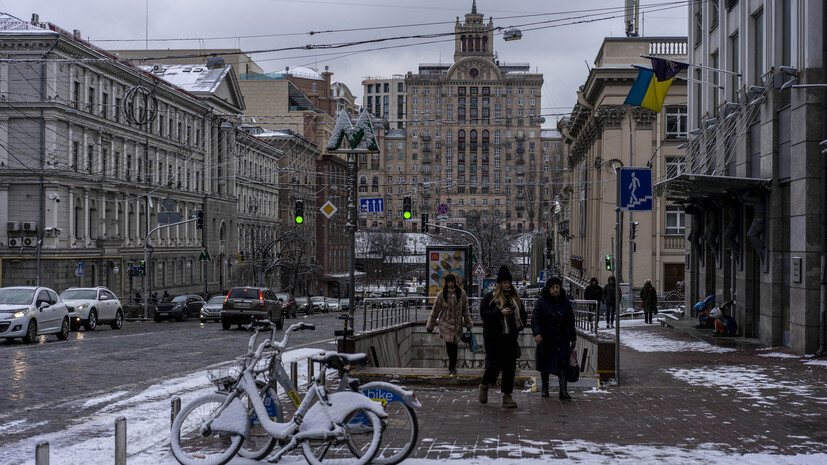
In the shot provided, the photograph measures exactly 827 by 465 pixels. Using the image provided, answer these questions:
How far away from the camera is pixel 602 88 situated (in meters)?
50.6

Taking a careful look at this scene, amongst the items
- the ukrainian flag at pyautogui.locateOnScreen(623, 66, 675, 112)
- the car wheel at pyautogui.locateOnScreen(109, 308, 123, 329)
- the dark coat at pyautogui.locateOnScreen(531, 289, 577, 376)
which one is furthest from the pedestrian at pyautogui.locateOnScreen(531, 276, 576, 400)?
the car wheel at pyautogui.locateOnScreen(109, 308, 123, 329)

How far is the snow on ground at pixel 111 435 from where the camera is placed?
8836mm

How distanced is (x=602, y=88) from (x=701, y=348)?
3152 cm

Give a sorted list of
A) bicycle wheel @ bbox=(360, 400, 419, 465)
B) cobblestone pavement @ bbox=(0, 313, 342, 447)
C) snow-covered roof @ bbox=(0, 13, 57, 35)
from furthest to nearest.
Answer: snow-covered roof @ bbox=(0, 13, 57, 35), cobblestone pavement @ bbox=(0, 313, 342, 447), bicycle wheel @ bbox=(360, 400, 419, 465)

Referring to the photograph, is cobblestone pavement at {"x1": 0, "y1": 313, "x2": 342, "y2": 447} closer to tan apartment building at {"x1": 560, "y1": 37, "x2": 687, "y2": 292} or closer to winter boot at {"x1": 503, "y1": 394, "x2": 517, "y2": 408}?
winter boot at {"x1": 503, "y1": 394, "x2": 517, "y2": 408}

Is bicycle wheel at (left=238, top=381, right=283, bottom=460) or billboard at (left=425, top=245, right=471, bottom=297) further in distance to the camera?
billboard at (left=425, top=245, right=471, bottom=297)

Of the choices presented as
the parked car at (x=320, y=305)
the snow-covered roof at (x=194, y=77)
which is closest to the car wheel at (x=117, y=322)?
the parked car at (x=320, y=305)

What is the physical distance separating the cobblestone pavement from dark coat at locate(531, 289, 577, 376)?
6.07m

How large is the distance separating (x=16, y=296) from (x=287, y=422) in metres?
18.9

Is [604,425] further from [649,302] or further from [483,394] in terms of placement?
[649,302]

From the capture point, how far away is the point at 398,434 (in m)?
8.91

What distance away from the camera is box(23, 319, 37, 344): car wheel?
77.6 feet

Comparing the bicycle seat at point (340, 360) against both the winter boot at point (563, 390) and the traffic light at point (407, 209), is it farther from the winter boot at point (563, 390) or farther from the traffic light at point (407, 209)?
the traffic light at point (407, 209)

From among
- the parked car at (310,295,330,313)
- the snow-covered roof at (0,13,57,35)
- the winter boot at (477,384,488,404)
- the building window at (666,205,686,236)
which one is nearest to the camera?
the winter boot at (477,384,488,404)
